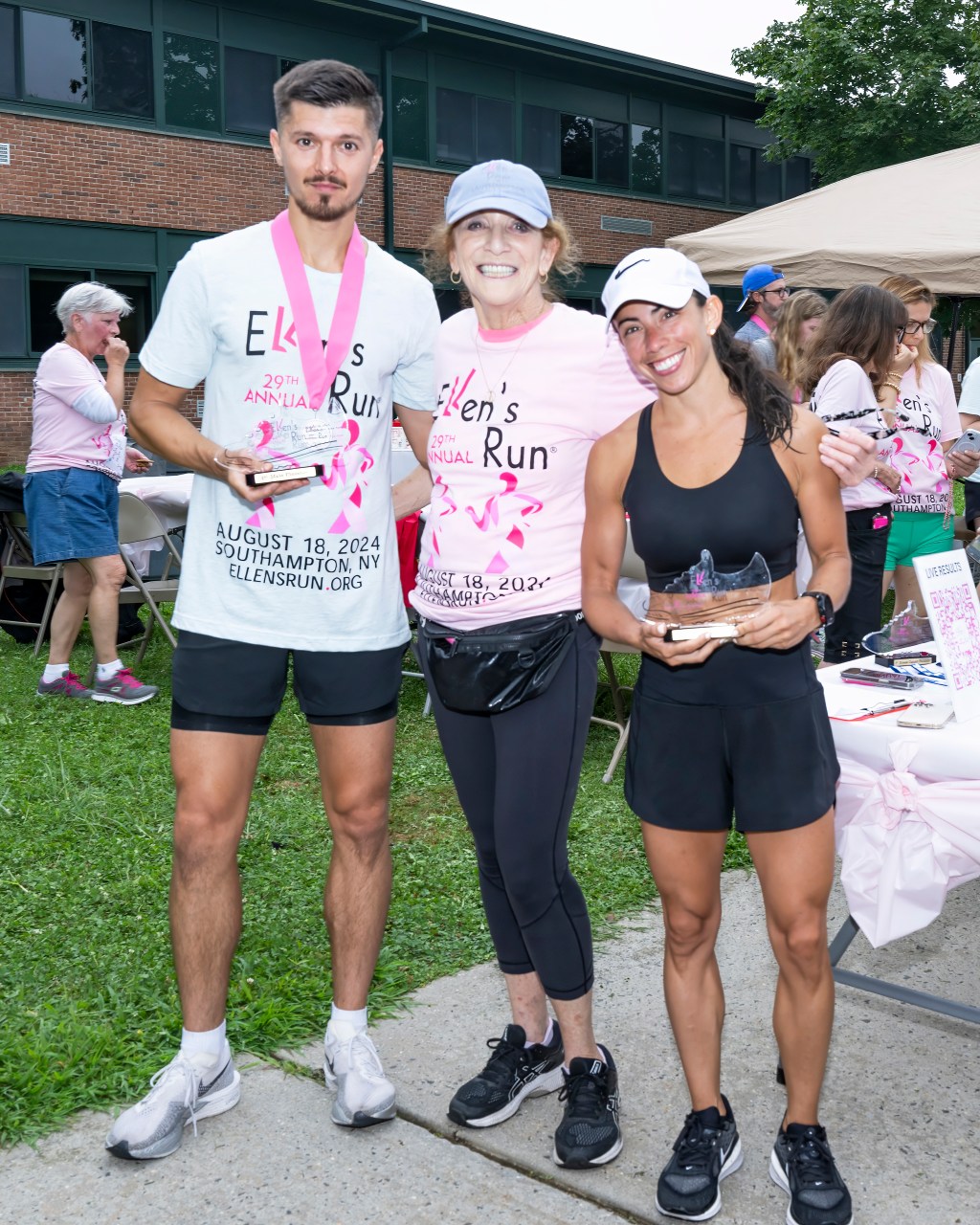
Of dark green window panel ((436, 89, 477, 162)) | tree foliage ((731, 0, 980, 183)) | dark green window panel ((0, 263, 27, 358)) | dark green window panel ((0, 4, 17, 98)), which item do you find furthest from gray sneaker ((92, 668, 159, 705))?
tree foliage ((731, 0, 980, 183))

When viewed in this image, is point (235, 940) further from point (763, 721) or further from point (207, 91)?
point (207, 91)

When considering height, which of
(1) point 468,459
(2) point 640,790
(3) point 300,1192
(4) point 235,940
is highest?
(1) point 468,459

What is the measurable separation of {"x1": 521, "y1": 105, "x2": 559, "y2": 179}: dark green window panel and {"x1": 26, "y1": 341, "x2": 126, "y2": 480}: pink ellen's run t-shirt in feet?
65.9

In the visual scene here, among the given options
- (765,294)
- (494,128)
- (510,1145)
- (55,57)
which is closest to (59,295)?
(55,57)

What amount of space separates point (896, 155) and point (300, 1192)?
3056cm

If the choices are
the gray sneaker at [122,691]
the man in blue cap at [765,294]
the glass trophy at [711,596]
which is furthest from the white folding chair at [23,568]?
the glass trophy at [711,596]

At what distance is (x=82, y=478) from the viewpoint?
6.88 metres

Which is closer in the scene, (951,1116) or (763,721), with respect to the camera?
(763,721)

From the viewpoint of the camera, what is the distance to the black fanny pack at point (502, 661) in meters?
2.63

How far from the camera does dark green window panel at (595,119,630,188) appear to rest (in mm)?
26922

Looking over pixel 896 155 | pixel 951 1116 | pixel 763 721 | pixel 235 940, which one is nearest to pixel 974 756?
pixel 763 721

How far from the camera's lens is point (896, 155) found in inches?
1161

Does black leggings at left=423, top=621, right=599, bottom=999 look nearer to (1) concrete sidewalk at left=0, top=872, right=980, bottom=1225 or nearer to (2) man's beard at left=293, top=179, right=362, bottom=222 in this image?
(1) concrete sidewalk at left=0, top=872, right=980, bottom=1225

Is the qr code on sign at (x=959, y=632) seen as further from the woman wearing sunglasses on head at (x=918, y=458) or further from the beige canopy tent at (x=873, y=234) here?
the beige canopy tent at (x=873, y=234)
